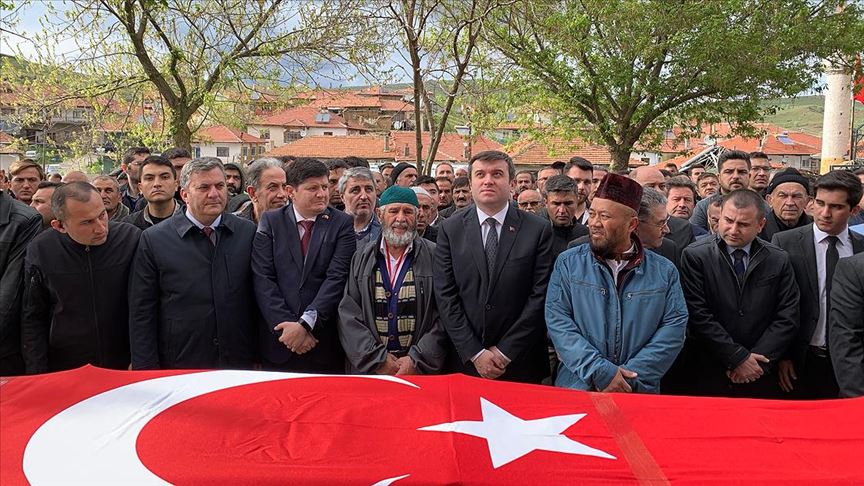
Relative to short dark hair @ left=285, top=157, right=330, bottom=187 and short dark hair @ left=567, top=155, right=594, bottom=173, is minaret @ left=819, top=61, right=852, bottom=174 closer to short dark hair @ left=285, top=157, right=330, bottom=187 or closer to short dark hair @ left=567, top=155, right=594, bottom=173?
short dark hair @ left=567, top=155, right=594, bottom=173

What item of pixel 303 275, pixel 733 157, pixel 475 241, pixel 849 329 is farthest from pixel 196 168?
pixel 733 157

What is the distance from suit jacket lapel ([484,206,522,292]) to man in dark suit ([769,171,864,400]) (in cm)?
183

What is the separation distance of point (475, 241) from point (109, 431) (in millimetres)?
2330

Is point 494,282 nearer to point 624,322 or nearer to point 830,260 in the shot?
point 624,322

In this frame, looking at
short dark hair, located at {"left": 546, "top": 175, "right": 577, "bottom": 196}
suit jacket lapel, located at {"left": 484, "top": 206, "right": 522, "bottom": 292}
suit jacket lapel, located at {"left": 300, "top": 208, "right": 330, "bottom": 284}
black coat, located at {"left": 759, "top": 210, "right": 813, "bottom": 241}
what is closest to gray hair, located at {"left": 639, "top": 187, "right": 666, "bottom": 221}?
suit jacket lapel, located at {"left": 484, "top": 206, "right": 522, "bottom": 292}

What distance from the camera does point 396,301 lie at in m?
4.34

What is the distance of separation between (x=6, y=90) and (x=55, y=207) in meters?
16.7

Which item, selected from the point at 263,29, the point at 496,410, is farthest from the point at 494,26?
the point at 496,410

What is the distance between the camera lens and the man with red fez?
3693mm

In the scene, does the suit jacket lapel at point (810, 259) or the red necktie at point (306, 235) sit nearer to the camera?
the suit jacket lapel at point (810, 259)

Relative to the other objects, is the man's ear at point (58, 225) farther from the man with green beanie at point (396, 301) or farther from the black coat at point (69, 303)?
the man with green beanie at point (396, 301)

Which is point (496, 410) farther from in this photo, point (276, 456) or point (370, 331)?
point (370, 331)

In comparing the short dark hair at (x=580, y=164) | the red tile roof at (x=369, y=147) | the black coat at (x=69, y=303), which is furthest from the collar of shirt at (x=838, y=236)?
the red tile roof at (x=369, y=147)

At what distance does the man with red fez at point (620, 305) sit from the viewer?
369 centimetres
